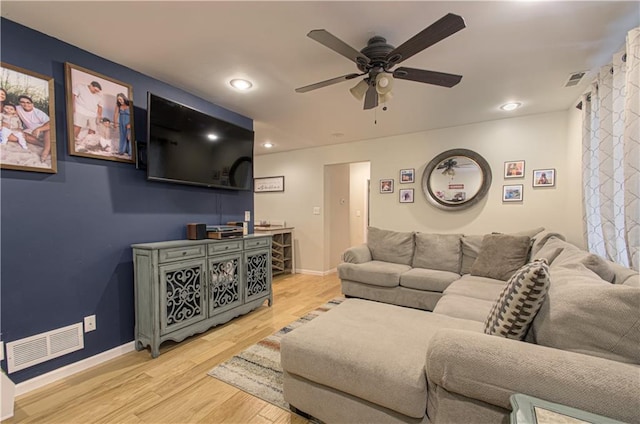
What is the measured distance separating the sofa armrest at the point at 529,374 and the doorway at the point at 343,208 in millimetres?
3979

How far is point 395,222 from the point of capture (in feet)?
14.5

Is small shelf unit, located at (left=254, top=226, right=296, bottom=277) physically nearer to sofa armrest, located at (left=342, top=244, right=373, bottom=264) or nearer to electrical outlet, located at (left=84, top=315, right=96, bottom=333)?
sofa armrest, located at (left=342, top=244, right=373, bottom=264)

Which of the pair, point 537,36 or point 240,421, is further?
point 537,36

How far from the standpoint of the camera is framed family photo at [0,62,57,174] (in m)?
1.71

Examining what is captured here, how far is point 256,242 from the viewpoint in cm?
318

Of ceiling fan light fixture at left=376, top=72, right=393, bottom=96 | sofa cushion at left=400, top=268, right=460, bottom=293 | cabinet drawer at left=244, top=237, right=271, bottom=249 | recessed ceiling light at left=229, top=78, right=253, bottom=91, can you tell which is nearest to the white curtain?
sofa cushion at left=400, top=268, right=460, bottom=293

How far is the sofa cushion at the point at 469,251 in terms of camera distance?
10.8 feet

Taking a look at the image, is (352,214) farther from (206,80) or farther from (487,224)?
(206,80)

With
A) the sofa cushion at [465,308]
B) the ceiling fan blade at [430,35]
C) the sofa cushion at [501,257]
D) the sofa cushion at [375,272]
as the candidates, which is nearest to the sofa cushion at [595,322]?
the sofa cushion at [465,308]

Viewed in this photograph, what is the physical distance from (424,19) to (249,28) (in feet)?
3.65

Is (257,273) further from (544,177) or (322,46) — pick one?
(544,177)

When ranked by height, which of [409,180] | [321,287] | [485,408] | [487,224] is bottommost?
[321,287]

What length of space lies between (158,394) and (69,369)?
30.9 inches

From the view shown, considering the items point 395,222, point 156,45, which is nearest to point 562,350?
point 156,45
